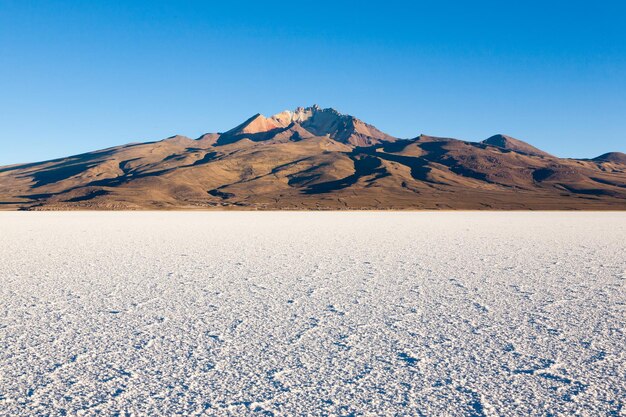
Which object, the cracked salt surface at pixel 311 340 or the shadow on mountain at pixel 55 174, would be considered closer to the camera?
the cracked salt surface at pixel 311 340

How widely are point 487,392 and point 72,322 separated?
6316 mm

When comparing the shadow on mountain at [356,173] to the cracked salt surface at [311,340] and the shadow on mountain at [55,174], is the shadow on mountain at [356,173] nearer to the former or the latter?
the shadow on mountain at [55,174]

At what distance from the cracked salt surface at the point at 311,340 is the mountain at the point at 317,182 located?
90369 mm

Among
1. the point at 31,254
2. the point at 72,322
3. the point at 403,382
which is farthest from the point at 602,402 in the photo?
the point at 31,254

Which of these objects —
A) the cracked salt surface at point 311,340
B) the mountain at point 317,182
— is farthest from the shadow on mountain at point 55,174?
the cracked salt surface at point 311,340

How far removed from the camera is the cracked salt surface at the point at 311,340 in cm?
522

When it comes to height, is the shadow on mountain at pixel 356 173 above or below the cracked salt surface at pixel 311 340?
above

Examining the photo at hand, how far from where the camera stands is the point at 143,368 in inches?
240

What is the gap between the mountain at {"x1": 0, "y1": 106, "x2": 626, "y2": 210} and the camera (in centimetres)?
11338

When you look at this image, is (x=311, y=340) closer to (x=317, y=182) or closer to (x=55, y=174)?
(x=317, y=182)

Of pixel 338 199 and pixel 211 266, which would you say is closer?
pixel 211 266

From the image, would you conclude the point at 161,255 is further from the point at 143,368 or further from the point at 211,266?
the point at 143,368

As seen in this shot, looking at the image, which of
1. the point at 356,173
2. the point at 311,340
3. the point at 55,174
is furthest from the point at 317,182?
the point at 311,340

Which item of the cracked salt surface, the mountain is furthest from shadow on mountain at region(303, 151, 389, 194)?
the cracked salt surface
